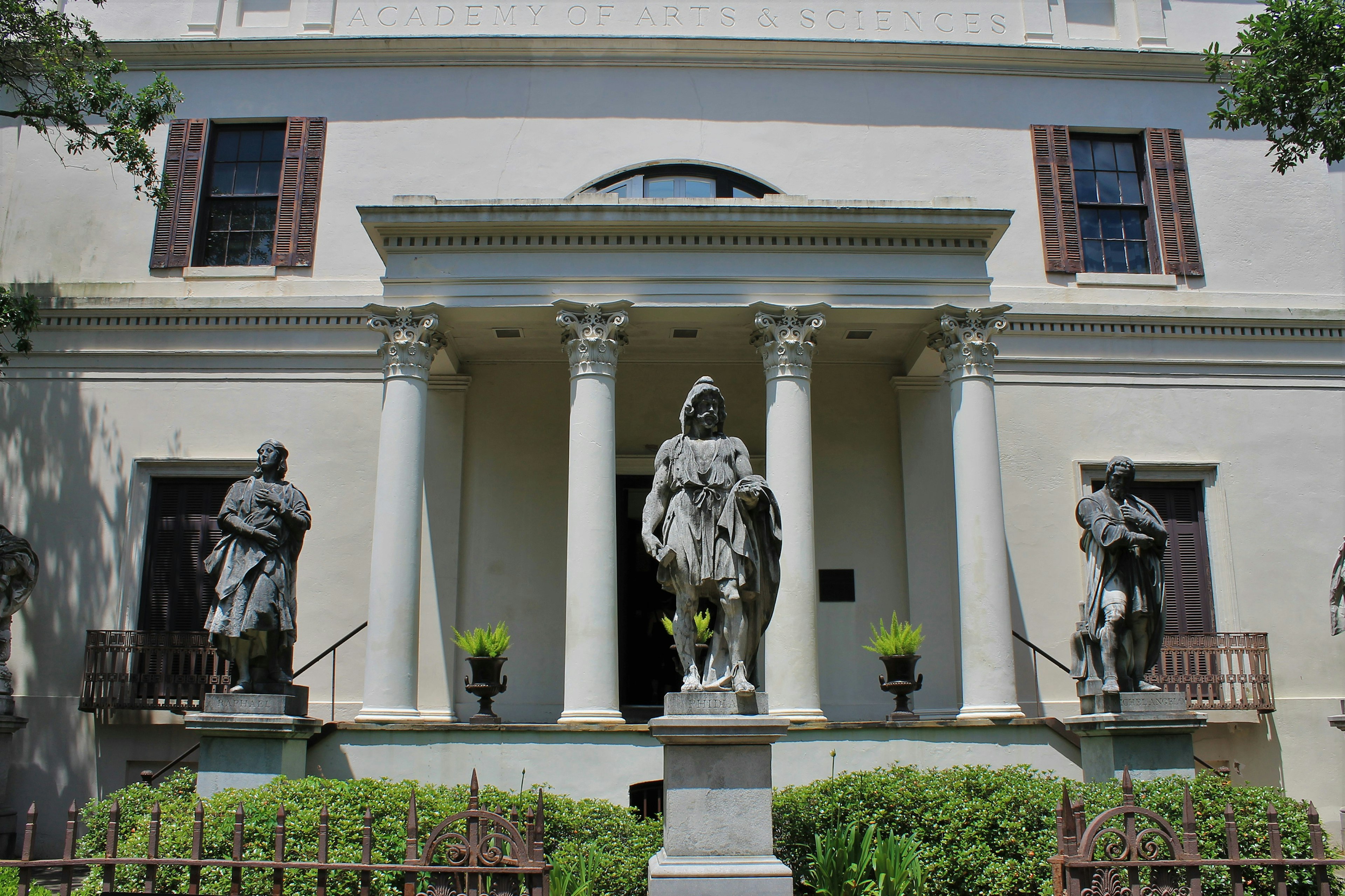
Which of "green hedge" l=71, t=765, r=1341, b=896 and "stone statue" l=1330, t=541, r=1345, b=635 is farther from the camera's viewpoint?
"stone statue" l=1330, t=541, r=1345, b=635

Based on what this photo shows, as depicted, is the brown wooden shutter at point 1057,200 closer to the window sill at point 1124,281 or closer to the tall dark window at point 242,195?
the window sill at point 1124,281

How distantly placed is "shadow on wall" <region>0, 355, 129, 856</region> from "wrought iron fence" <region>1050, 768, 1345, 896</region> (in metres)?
13.2

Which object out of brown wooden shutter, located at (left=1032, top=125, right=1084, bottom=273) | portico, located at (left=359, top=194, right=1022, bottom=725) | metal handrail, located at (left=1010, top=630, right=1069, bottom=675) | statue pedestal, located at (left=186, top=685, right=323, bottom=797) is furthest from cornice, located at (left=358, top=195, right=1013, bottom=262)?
statue pedestal, located at (left=186, top=685, right=323, bottom=797)

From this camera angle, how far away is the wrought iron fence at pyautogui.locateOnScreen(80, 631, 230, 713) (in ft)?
47.8

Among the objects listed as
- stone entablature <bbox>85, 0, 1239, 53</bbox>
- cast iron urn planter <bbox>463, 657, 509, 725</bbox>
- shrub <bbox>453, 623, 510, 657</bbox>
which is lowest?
cast iron urn planter <bbox>463, 657, 509, 725</bbox>

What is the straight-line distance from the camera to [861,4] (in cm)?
1850

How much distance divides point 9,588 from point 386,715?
5.85 m

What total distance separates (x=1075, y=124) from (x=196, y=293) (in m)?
14.2

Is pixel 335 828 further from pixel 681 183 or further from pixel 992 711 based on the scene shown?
pixel 681 183

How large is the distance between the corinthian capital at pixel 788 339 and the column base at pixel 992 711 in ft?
14.4

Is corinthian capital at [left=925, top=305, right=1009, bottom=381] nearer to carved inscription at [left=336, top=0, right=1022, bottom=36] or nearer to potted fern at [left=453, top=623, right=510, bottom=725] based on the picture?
potted fern at [left=453, top=623, right=510, bottom=725]

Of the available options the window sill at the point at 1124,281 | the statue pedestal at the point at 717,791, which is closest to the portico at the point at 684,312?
the window sill at the point at 1124,281

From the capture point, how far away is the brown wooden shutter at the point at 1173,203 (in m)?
17.1

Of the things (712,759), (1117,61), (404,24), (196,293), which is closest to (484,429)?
(196,293)
